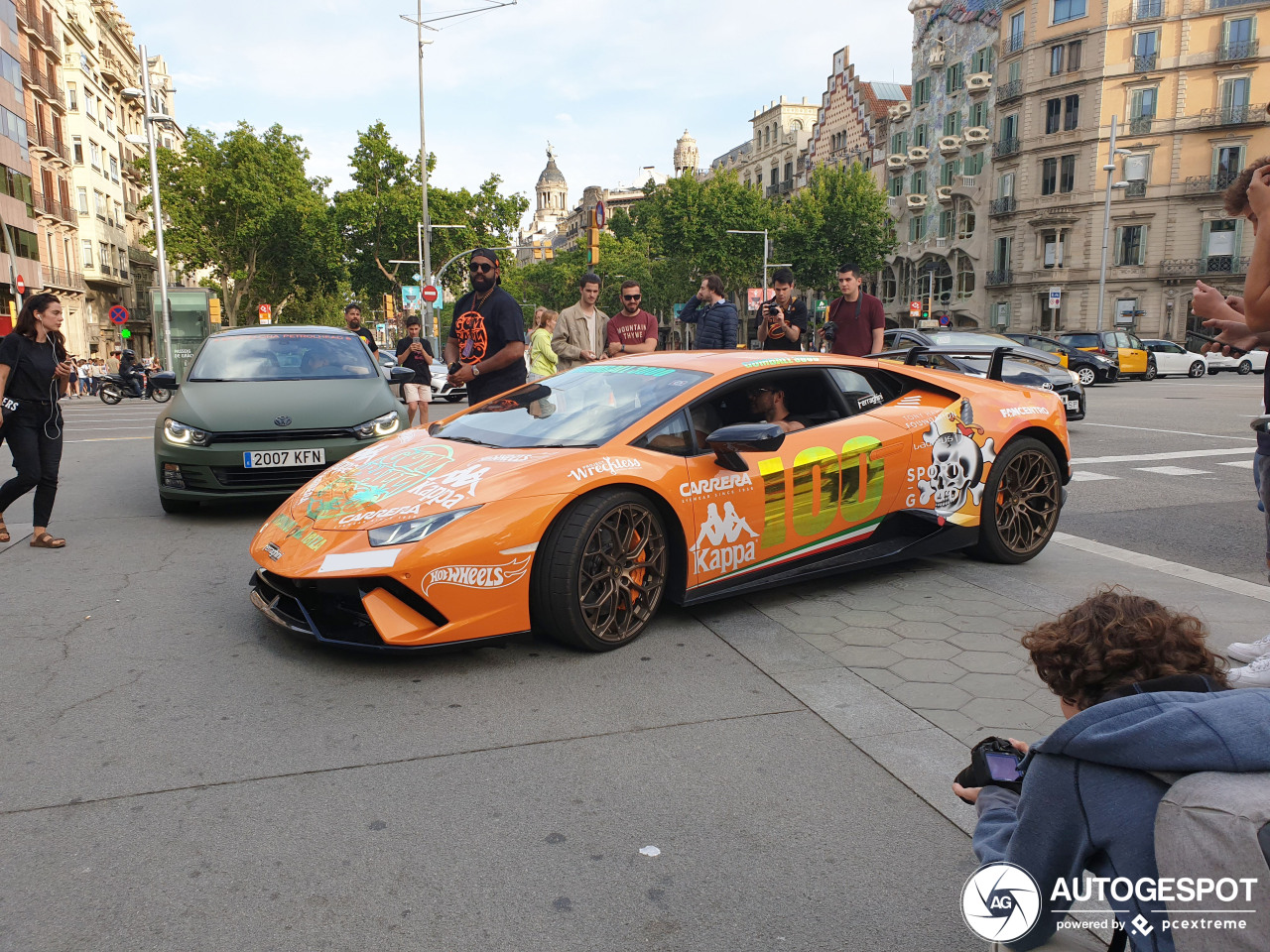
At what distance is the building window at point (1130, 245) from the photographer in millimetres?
44781

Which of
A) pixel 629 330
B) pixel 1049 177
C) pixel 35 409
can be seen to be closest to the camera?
pixel 35 409

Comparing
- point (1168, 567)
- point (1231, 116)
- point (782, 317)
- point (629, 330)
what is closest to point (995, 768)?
point (1168, 567)

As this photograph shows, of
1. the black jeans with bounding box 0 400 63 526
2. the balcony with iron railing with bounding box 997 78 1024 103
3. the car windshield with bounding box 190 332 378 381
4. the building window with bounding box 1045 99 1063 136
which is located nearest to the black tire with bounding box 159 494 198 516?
the black jeans with bounding box 0 400 63 526

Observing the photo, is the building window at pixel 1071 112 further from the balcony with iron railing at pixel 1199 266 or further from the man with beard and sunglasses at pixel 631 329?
the man with beard and sunglasses at pixel 631 329

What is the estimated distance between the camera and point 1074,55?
149 feet

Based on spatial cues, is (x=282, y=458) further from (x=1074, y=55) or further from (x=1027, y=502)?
(x=1074, y=55)

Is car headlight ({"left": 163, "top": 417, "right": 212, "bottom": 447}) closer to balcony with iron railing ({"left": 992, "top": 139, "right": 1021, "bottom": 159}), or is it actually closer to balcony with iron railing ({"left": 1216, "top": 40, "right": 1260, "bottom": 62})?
balcony with iron railing ({"left": 992, "top": 139, "right": 1021, "bottom": 159})

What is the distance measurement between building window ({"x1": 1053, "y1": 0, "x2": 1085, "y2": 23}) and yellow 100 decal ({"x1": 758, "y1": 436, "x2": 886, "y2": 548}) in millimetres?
49714

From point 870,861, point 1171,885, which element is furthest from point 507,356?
point 1171,885

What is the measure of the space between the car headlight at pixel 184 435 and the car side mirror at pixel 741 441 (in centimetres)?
405

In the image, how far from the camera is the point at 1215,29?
4284cm

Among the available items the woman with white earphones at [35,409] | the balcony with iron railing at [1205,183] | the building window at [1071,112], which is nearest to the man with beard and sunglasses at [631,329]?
the woman with white earphones at [35,409]

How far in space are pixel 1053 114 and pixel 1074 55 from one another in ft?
8.91

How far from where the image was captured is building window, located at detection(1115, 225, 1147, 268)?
147ft
